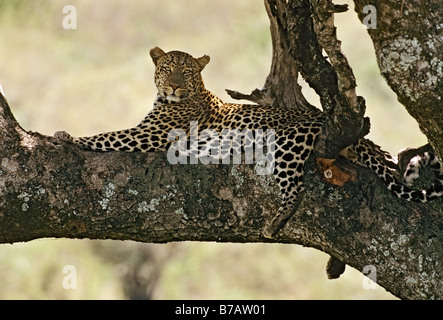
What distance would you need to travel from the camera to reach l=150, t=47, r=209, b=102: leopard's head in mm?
9469

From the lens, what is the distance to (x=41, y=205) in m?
7.12

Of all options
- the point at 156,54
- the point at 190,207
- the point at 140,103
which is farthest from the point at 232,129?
the point at 140,103

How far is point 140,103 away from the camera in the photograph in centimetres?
2142

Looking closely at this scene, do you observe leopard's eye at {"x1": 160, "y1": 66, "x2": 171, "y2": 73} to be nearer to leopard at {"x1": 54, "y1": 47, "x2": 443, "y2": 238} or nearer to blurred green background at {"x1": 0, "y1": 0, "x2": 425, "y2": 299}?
leopard at {"x1": 54, "y1": 47, "x2": 443, "y2": 238}

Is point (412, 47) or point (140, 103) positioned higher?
point (412, 47)

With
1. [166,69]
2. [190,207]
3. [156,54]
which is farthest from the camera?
[156,54]

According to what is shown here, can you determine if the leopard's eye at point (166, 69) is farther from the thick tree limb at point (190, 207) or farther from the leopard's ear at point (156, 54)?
the thick tree limb at point (190, 207)

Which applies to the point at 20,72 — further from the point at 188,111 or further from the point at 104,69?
the point at 188,111

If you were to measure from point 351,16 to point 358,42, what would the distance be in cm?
106

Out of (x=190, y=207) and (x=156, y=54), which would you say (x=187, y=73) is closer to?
(x=156, y=54)

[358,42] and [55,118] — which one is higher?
[358,42]

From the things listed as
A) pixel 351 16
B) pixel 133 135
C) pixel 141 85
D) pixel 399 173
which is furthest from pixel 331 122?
pixel 351 16

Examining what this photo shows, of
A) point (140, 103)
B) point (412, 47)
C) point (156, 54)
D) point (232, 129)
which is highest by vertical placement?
point (156, 54)

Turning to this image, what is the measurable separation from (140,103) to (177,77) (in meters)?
12.0
